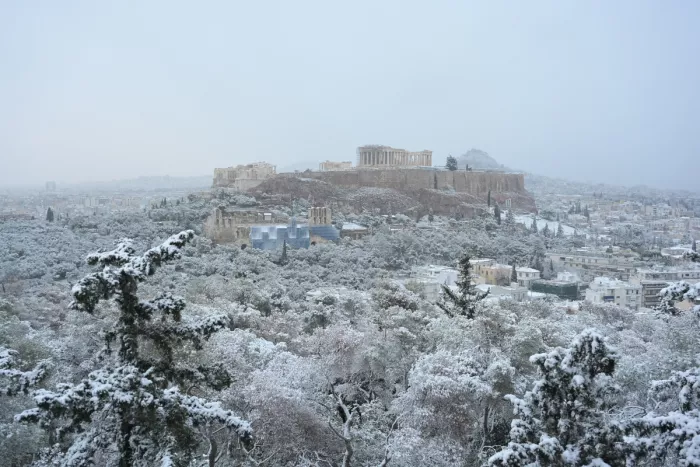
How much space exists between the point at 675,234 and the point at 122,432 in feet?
131

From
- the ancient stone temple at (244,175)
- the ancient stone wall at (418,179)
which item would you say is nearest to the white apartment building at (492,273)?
the ancient stone wall at (418,179)

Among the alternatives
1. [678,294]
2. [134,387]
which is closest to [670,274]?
[678,294]

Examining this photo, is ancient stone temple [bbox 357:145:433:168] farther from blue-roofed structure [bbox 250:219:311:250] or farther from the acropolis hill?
blue-roofed structure [bbox 250:219:311:250]

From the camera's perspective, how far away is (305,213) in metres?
49.2

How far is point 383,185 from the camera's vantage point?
60344 millimetres

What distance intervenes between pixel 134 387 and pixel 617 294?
26675mm

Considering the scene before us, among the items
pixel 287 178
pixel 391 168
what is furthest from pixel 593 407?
pixel 391 168

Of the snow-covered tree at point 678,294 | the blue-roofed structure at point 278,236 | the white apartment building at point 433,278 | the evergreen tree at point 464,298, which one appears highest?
the snow-covered tree at point 678,294

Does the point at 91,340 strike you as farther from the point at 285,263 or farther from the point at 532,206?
the point at 532,206

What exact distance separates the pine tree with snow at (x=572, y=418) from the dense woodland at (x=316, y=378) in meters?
0.01

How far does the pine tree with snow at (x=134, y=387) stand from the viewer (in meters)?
4.60

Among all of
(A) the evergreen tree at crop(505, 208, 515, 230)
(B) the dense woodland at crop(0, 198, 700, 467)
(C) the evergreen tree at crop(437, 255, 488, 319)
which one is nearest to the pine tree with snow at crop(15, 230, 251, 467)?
(B) the dense woodland at crop(0, 198, 700, 467)

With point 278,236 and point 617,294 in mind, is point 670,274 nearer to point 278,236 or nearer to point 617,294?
point 617,294

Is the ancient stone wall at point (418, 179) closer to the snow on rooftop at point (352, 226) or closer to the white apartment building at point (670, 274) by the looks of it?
the snow on rooftop at point (352, 226)
